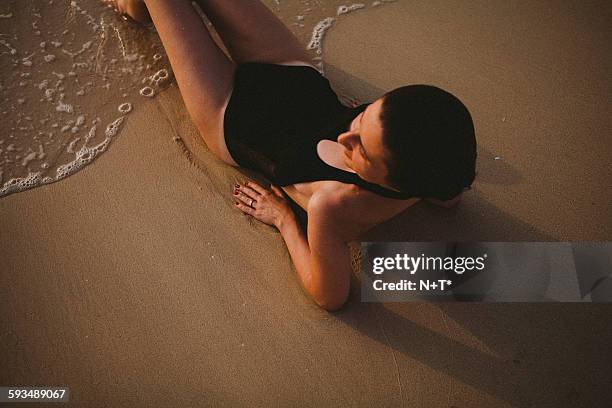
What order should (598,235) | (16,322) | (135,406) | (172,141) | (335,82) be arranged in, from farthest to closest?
1. (335,82)
2. (172,141)
3. (598,235)
4. (16,322)
5. (135,406)

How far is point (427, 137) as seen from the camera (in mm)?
→ 1145

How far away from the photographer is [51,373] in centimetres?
185

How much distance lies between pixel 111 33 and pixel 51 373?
6.55ft

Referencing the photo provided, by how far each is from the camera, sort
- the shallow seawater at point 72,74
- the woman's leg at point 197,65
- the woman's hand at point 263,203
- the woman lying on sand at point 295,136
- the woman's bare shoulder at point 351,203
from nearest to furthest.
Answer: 1. the woman lying on sand at point 295,136
2. the woman's bare shoulder at point 351,203
3. the woman's leg at point 197,65
4. the woman's hand at point 263,203
5. the shallow seawater at point 72,74

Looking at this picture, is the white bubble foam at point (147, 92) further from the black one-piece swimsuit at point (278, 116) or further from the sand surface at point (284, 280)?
the black one-piece swimsuit at point (278, 116)

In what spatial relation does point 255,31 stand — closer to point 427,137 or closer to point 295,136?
point 295,136

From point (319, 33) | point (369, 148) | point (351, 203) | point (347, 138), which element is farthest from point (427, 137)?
point (319, 33)

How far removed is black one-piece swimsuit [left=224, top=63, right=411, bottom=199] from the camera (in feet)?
5.97

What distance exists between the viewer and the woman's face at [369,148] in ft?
4.00

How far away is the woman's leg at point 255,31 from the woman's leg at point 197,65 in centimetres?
11

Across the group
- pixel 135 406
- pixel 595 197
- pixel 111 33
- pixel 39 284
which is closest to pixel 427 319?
pixel 595 197

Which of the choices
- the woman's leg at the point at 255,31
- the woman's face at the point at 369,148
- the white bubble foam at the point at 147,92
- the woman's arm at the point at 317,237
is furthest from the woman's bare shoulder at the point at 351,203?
the white bubble foam at the point at 147,92

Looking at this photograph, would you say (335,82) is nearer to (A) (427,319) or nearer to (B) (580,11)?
(A) (427,319)

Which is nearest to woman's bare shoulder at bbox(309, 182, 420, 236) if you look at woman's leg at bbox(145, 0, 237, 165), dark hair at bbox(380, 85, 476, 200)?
dark hair at bbox(380, 85, 476, 200)
